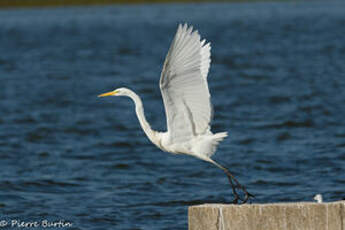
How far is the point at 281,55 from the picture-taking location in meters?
29.4

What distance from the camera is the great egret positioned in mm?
6250

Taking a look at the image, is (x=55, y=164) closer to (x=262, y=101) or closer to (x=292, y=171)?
(x=292, y=171)

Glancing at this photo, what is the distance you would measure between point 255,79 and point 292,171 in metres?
11.4

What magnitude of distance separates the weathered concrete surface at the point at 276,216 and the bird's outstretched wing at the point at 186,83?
135cm

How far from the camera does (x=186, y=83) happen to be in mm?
6426

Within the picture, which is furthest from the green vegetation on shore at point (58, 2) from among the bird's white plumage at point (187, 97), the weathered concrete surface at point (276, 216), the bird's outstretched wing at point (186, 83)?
the weathered concrete surface at point (276, 216)

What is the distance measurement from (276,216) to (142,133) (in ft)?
33.3

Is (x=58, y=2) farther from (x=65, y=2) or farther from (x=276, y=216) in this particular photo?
(x=276, y=216)

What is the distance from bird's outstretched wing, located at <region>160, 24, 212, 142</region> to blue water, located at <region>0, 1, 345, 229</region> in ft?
7.83

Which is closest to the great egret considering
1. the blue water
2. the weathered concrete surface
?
the weathered concrete surface

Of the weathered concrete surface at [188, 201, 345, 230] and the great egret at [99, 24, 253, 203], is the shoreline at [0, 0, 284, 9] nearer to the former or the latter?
the great egret at [99, 24, 253, 203]

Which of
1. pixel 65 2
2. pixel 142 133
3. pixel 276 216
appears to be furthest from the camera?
pixel 65 2

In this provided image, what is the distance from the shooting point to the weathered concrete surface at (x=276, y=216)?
5.36m

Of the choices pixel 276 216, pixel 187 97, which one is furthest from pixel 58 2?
pixel 276 216
